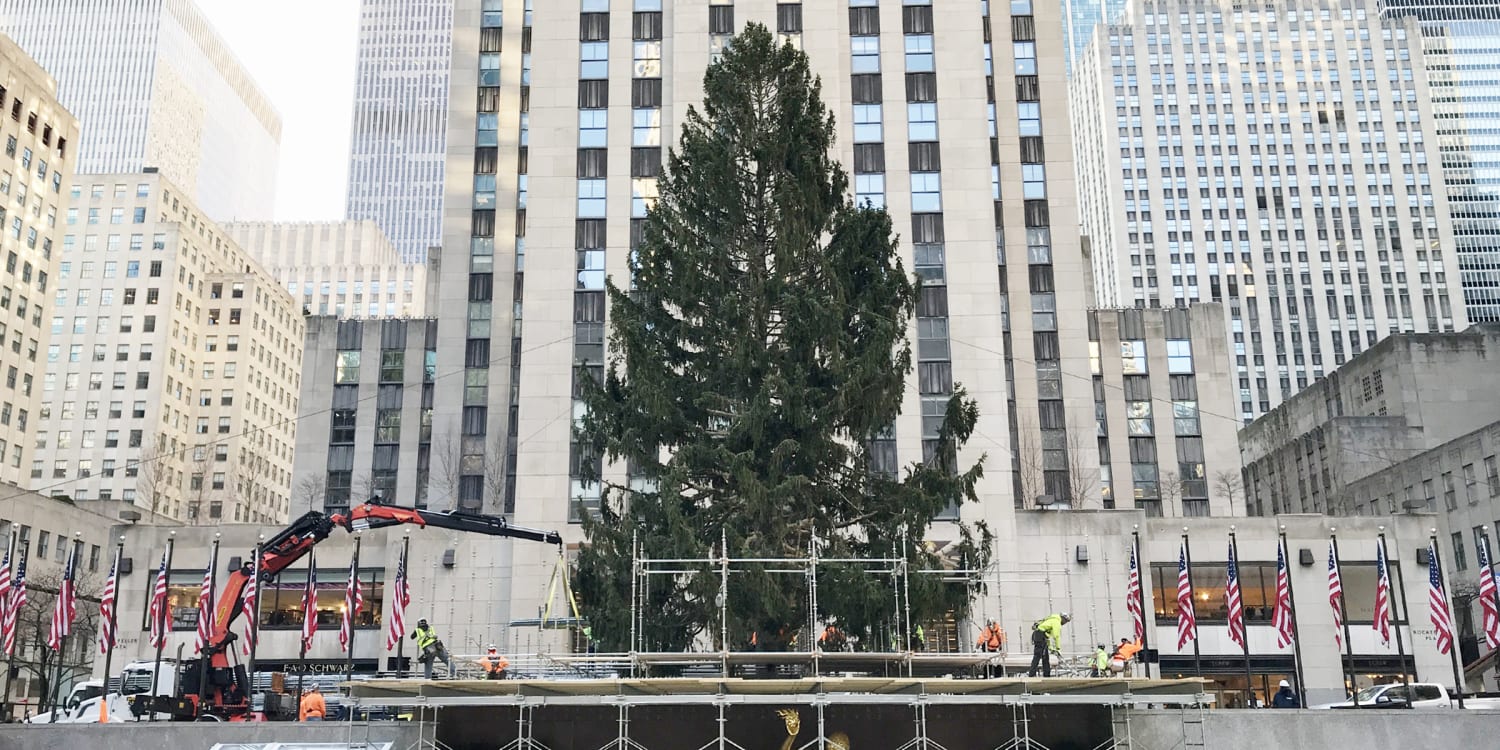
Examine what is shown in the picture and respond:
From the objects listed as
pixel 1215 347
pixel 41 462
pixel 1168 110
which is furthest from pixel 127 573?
pixel 1168 110

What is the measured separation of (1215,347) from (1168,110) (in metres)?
88.9

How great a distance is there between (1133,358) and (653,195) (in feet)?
122

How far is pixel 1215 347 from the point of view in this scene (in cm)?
8525

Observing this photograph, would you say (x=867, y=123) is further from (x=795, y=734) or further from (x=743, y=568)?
(x=795, y=734)

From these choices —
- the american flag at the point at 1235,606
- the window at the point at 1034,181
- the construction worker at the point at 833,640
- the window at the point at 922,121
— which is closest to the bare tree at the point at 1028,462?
the window at the point at 1034,181

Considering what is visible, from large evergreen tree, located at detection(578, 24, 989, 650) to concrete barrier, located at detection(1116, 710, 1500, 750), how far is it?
679cm

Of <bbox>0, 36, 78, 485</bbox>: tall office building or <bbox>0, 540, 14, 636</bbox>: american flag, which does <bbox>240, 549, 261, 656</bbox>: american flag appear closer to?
<bbox>0, 540, 14, 636</bbox>: american flag

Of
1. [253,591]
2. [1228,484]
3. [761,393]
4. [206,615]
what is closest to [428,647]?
[206,615]

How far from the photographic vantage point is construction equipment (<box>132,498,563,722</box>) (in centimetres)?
3550

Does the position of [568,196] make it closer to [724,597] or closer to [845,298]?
[845,298]

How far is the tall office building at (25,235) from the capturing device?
112875 mm

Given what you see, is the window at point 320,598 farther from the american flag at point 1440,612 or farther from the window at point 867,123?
the american flag at point 1440,612

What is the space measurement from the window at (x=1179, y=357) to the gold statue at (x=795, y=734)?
60.6 metres

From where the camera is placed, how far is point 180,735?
97.5 feet
